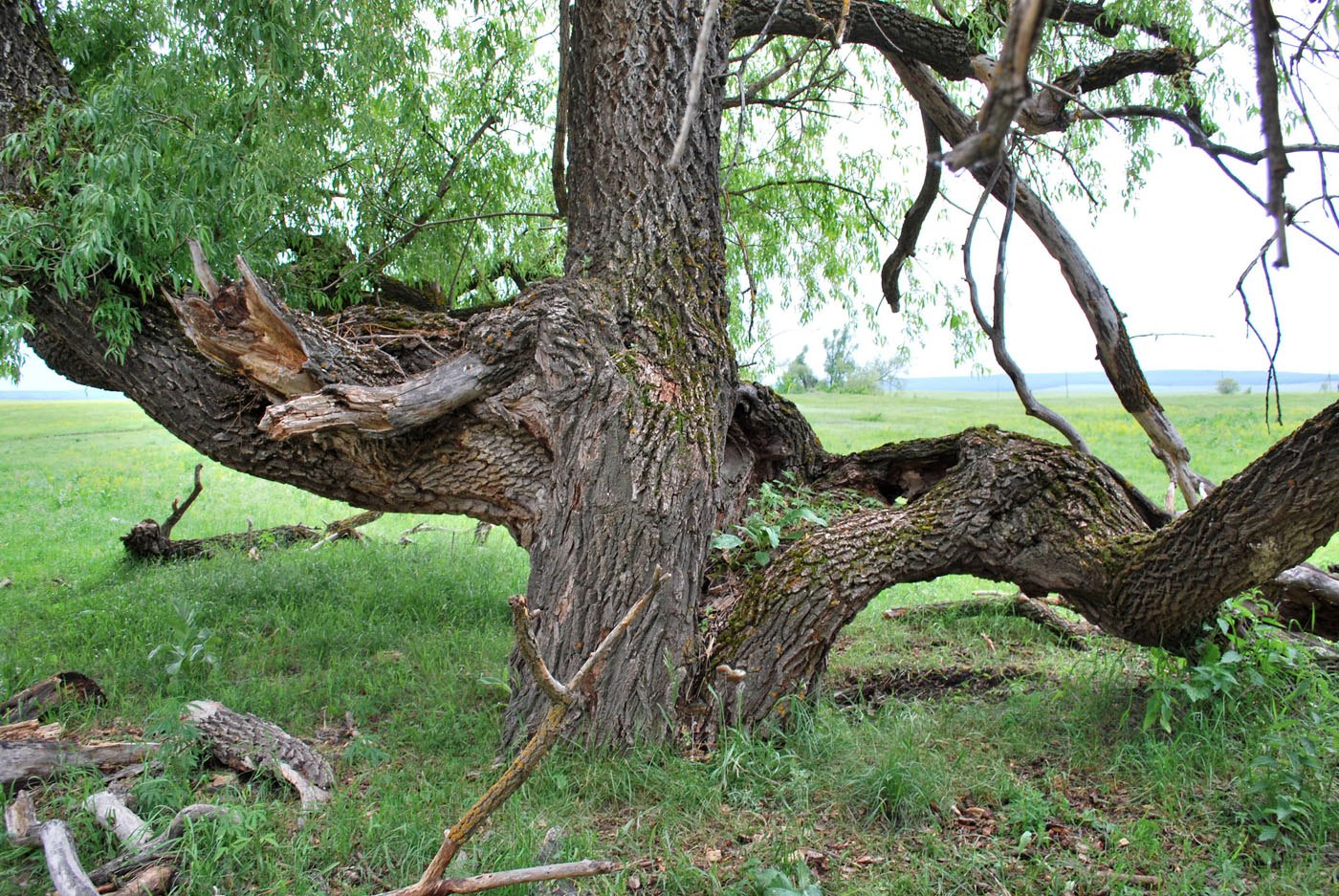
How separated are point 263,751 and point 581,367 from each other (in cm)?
198

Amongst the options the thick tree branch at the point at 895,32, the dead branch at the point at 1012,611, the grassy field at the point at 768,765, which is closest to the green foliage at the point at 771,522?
the grassy field at the point at 768,765

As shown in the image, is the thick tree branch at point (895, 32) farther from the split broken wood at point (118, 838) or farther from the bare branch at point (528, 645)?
the split broken wood at point (118, 838)

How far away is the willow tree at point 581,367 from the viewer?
376 cm

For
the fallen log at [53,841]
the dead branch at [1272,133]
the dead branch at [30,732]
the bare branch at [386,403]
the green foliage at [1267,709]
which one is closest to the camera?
the dead branch at [1272,133]

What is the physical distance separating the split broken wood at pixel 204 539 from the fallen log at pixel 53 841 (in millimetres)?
3980

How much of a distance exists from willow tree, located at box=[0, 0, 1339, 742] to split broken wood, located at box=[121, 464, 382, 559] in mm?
2565

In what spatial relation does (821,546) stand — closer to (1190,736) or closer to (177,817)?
(1190,736)

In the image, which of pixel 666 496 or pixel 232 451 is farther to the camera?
pixel 232 451

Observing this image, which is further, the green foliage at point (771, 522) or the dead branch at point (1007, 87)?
the green foliage at point (771, 522)

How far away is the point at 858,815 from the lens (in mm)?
3266

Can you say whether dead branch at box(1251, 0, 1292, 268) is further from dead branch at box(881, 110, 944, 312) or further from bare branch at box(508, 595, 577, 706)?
dead branch at box(881, 110, 944, 312)

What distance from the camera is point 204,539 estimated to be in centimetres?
783

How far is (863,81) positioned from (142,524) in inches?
272

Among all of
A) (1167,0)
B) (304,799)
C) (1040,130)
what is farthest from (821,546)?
(1167,0)
